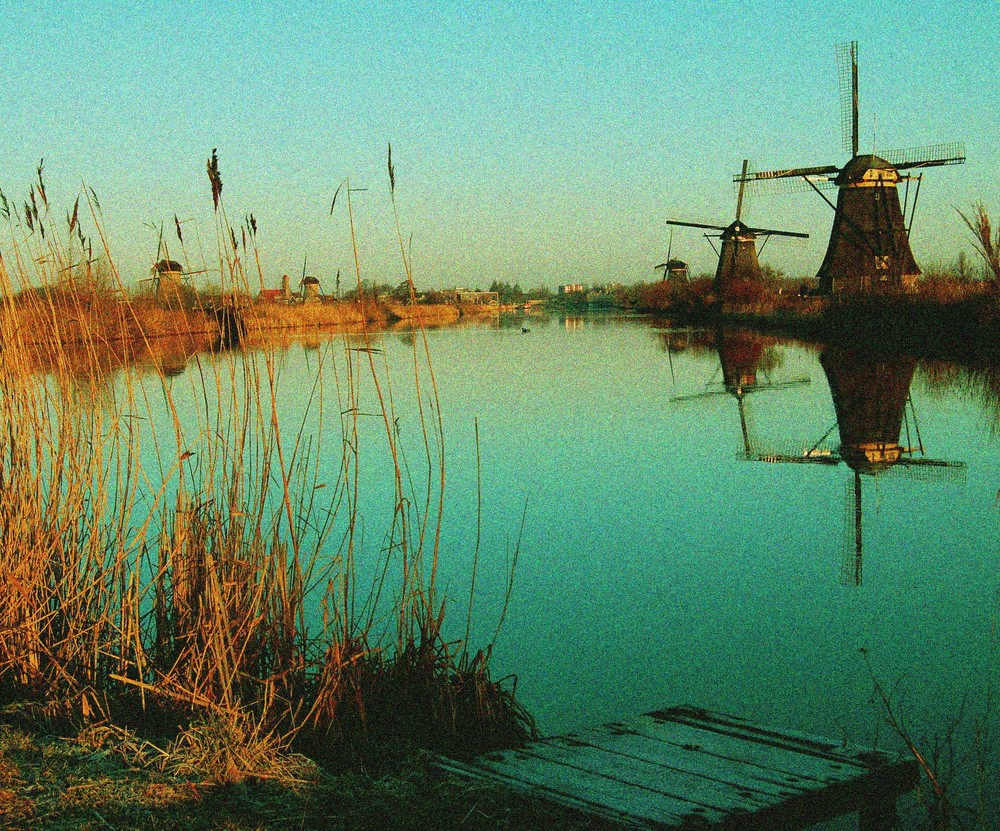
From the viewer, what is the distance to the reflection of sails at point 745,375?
11.5m

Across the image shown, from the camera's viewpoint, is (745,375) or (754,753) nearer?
(754,753)

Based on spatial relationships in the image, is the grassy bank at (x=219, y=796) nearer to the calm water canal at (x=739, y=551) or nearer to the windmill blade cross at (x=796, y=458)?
the calm water canal at (x=739, y=551)

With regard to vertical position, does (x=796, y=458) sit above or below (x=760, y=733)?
below

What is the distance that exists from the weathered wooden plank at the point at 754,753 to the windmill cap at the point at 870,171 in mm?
24225

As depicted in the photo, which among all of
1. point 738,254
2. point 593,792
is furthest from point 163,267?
point 738,254

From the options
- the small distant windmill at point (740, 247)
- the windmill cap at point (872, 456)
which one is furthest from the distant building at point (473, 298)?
the windmill cap at point (872, 456)

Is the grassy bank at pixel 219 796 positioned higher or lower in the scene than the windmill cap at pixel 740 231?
lower

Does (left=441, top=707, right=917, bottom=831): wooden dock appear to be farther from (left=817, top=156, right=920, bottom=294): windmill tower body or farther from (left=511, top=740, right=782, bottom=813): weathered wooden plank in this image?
(left=817, top=156, right=920, bottom=294): windmill tower body

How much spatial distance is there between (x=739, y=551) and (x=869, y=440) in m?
4.08

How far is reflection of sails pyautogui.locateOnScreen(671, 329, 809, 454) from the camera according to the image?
11546mm

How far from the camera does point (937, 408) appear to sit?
404 inches

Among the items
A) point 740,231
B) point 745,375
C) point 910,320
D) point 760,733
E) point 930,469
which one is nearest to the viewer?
point 760,733

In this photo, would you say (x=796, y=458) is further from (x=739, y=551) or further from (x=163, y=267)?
(x=163, y=267)

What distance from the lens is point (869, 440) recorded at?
875cm
